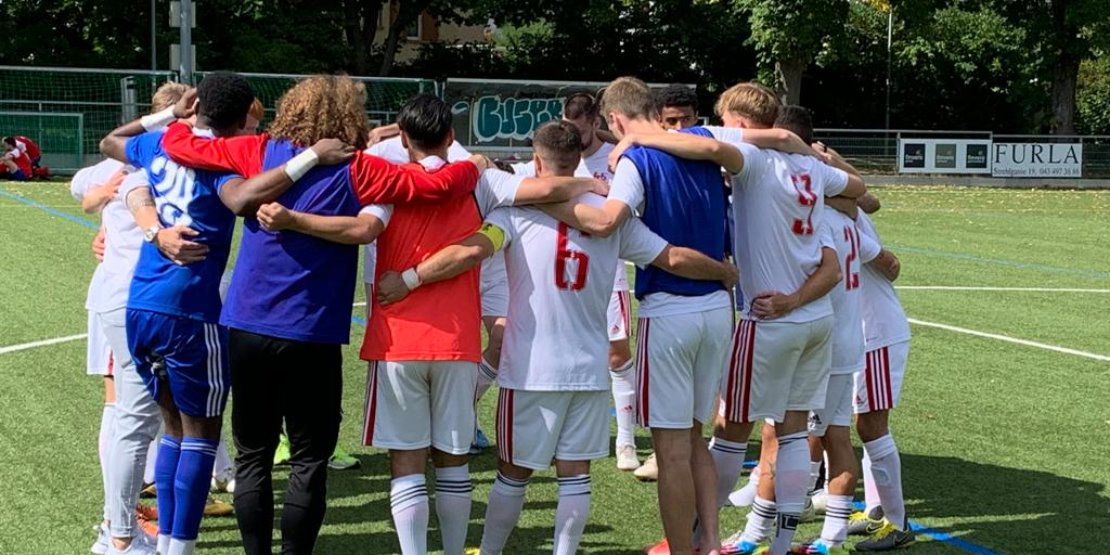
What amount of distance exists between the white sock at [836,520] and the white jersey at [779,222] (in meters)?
0.90

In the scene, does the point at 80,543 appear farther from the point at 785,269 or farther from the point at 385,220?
the point at 785,269

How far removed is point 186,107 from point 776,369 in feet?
8.98

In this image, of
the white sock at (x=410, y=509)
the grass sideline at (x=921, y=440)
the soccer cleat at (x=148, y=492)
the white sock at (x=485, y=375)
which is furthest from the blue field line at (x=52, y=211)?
the white sock at (x=410, y=509)

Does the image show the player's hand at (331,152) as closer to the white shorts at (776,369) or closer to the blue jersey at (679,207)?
the blue jersey at (679,207)

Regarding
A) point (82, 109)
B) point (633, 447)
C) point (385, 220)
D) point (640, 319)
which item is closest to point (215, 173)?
point (385, 220)

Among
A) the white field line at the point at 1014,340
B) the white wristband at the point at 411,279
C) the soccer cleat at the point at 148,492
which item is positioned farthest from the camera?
the white field line at the point at 1014,340

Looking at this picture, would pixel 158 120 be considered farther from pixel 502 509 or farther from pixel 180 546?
pixel 502 509

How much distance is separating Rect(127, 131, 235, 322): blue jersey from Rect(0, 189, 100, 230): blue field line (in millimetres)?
12740

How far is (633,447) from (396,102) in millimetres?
27774

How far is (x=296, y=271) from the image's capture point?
4664 millimetres

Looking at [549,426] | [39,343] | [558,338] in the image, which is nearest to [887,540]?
[549,426]

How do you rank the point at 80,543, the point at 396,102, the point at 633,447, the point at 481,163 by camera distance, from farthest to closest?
the point at 396,102
the point at 633,447
the point at 80,543
the point at 481,163

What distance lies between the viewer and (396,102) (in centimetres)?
3403

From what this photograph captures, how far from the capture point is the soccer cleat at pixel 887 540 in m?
5.89
